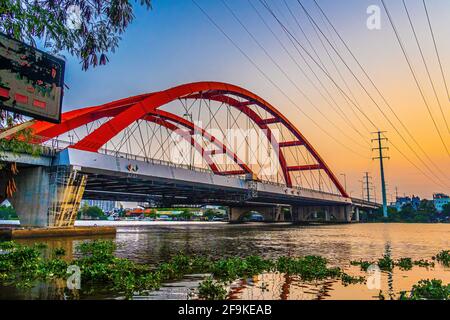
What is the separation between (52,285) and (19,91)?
18.7 ft

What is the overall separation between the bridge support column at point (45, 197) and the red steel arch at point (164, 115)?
3.75 metres

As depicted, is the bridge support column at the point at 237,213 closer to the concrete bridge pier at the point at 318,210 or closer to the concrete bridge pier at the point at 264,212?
the concrete bridge pier at the point at 264,212

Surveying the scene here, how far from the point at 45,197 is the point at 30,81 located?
93.5 feet

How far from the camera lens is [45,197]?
1323 inches

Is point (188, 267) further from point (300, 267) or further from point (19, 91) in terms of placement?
point (19, 91)

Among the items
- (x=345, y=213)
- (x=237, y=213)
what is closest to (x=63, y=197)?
(x=237, y=213)

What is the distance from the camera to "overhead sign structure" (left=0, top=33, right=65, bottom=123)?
8094 mm

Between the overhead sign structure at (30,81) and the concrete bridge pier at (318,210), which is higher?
the overhead sign structure at (30,81)

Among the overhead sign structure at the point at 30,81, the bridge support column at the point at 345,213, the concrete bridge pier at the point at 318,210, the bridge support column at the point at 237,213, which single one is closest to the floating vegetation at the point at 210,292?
the overhead sign structure at the point at 30,81

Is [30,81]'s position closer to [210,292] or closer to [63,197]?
[210,292]

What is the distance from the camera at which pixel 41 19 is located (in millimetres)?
8250

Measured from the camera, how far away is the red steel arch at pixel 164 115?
39.6m

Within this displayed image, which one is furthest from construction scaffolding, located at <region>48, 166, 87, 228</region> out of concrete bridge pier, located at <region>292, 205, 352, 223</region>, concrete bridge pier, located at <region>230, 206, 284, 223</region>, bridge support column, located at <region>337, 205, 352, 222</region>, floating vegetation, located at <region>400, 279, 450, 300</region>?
bridge support column, located at <region>337, 205, 352, 222</region>
